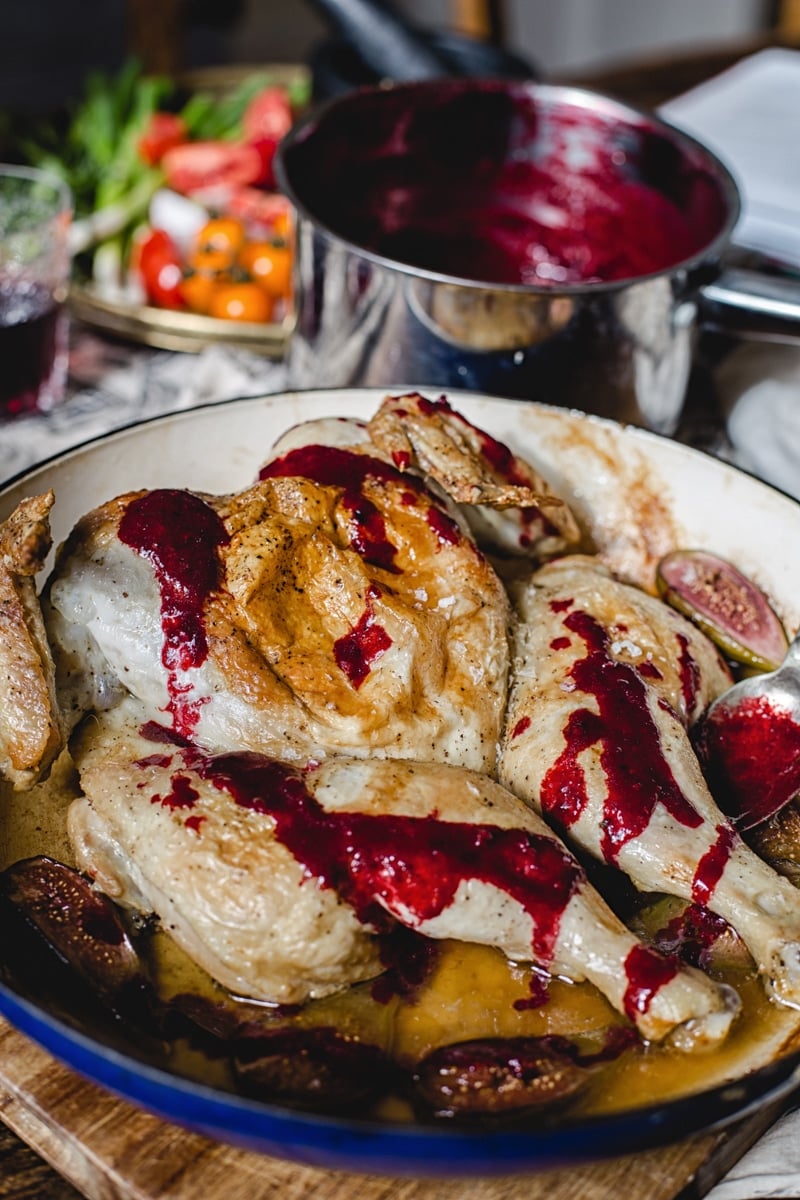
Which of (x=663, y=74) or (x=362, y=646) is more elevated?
→ (x=663, y=74)

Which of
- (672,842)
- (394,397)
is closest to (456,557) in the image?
(394,397)

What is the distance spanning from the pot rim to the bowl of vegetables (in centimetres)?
52

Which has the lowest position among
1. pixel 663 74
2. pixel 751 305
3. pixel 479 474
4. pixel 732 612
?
pixel 732 612

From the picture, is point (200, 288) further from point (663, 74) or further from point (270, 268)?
point (663, 74)

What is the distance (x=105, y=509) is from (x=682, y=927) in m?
0.99

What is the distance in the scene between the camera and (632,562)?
2199 millimetres

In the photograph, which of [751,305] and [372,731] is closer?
[372,731]

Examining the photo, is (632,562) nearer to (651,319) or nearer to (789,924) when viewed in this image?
(651,319)

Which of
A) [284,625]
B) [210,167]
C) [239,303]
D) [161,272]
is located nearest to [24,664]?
[284,625]

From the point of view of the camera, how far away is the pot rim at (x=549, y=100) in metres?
2.16

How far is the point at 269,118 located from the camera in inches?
153

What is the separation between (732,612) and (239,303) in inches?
71.4

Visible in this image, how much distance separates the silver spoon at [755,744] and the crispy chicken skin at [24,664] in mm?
970

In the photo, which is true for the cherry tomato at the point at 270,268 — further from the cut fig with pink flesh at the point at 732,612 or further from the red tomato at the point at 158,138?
the cut fig with pink flesh at the point at 732,612
